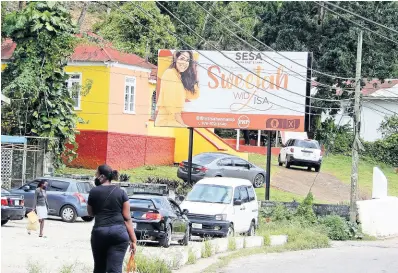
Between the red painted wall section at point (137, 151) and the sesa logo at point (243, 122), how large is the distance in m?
7.30

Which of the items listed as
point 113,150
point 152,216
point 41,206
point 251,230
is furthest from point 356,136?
point 41,206

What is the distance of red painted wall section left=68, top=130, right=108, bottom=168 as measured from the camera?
142 ft

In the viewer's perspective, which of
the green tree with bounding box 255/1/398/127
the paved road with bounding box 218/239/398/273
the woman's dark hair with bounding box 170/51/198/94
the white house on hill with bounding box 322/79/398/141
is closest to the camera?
the paved road with bounding box 218/239/398/273

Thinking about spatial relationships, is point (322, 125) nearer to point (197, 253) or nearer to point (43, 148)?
point (43, 148)

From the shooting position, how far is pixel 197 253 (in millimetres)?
19422

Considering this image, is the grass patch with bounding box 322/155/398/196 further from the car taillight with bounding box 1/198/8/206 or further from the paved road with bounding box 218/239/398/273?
the car taillight with bounding box 1/198/8/206

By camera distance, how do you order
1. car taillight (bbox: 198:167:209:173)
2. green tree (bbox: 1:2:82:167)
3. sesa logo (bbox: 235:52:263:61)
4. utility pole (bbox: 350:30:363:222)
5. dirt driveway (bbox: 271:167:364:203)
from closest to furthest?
utility pole (bbox: 350:30:363:222), green tree (bbox: 1:2:82:167), sesa logo (bbox: 235:52:263:61), car taillight (bbox: 198:167:209:173), dirt driveway (bbox: 271:167:364:203)

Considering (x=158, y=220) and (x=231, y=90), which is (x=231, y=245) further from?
(x=231, y=90)

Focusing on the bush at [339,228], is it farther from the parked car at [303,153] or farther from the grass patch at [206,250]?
the parked car at [303,153]

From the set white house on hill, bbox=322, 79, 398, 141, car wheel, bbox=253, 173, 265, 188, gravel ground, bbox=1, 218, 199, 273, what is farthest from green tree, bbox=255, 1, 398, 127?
gravel ground, bbox=1, 218, 199, 273

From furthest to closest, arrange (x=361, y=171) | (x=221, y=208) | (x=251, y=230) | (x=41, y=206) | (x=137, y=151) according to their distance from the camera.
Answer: (x=361, y=171), (x=137, y=151), (x=251, y=230), (x=221, y=208), (x=41, y=206)

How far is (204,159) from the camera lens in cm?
4216

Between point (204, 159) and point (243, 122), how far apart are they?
11.5 feet

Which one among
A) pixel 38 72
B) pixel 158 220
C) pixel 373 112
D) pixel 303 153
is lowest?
pixel 158 220
